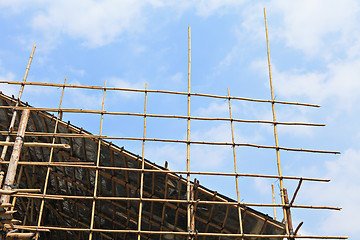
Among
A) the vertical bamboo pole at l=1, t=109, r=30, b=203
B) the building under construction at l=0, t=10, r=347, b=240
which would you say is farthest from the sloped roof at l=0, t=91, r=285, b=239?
the vertical bamboo pole at l=1, t=109, r=30, b=203

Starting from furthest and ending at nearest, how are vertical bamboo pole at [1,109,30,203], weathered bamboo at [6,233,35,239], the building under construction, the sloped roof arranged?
the sloped roof, the building under construction, vertical bamboo pole at [1,109,30,203], weathered bamboo at [6,233,35,239]

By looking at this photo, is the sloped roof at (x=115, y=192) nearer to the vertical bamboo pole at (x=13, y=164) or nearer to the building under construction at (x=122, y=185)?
the building under construction at (x=122, y=185)

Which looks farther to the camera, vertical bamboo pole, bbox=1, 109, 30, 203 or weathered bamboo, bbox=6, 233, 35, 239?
→ vertical bamboo pole, bbox=1, 109, 30, 203

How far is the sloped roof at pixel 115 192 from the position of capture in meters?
7.49

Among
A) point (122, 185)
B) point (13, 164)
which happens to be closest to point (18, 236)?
point (13, 164)

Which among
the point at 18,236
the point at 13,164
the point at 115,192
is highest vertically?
the point at 115,192

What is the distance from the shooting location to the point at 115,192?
8.46m

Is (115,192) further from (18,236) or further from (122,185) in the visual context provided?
(18,236)

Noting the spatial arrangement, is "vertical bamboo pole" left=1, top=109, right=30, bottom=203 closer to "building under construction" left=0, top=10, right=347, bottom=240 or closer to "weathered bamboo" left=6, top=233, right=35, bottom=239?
"building under construction" left=0, top=10, right=347, bottom=240

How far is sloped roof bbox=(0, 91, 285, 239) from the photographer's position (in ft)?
24.6

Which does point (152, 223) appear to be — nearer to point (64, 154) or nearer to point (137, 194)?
point (137, 194)

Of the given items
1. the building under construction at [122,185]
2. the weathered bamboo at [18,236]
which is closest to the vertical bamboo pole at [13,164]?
the building under construction at [122,185]

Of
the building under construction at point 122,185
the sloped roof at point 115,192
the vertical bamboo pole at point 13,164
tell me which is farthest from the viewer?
the sloped roof at point 115,192

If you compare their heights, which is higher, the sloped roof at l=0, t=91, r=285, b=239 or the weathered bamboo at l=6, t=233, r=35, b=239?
the sloped roof at l=0, t=91, r=285, b=239
